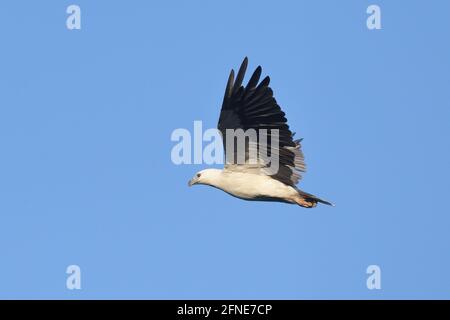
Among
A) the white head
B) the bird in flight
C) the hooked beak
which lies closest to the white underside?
the bird in flight

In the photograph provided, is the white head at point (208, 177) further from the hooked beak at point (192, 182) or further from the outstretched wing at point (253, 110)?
the outstretched wing at point (253, 110)

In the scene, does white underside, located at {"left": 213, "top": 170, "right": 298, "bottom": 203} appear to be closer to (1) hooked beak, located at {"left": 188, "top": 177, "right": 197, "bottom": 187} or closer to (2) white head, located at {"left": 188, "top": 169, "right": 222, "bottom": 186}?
(2) white head, located at {"left": 188, "top": 169, "right": 222, "bottom": 186}

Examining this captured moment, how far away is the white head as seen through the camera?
20750 millimetres

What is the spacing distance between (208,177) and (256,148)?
1.13 m

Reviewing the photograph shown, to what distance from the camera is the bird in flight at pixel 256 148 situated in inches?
779

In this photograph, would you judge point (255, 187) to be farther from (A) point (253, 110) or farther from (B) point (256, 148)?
(A) point (253, 110)

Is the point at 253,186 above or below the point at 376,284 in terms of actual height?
above

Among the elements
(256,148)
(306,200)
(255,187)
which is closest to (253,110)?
(256,148)

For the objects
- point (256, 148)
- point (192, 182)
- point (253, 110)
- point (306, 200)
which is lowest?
point (306, 200)

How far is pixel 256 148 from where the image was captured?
799 inches
